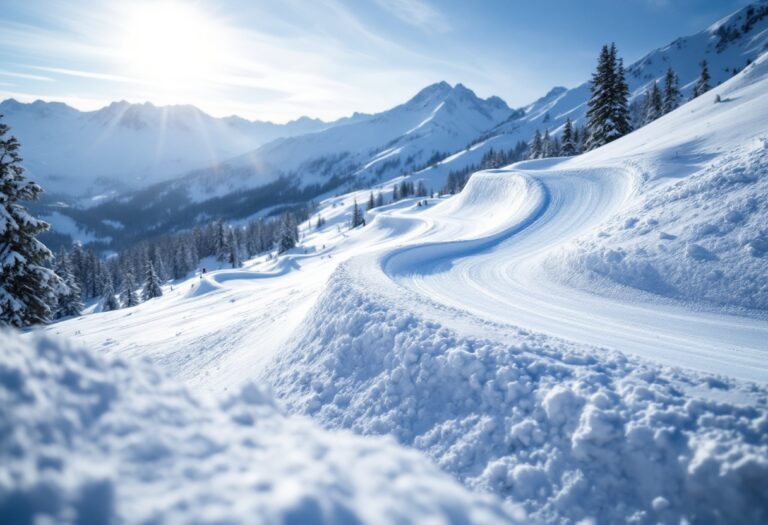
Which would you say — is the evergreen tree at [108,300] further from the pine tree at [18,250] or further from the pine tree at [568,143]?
the pine tree at [568,143]

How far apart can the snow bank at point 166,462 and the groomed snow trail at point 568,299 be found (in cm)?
613

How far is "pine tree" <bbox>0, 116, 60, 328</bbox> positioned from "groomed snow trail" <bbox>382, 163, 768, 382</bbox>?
14228 mm

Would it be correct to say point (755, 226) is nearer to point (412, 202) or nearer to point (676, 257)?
point (676, 257)

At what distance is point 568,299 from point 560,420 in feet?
20.3

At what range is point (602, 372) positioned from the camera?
591cm

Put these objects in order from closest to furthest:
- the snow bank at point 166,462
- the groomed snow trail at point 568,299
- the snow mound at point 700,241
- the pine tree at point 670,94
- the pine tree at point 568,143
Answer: the snow bank at point 166,462
the groomed snow trail at point 568,299
the snow mound at point 700,241
the pine tree at point 568,143
the pine tree at point 670,94

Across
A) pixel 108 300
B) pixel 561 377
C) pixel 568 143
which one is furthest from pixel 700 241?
pixel 108 300

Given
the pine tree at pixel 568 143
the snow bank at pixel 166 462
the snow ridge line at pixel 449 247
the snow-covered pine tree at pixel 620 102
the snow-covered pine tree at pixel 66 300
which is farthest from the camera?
the pine tree at pixel 568 143

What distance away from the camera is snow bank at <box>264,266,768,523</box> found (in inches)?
170

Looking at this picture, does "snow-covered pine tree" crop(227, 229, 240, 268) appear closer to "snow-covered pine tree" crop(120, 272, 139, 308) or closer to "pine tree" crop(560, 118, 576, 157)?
"snow-covered pine tree" crop(120, 272, 139, 308)

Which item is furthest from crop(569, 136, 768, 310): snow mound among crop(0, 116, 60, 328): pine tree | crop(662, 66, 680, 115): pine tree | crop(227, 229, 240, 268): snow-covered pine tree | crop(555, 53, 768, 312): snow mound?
crop(227, 229, 240, 268): snow-covered pine tree

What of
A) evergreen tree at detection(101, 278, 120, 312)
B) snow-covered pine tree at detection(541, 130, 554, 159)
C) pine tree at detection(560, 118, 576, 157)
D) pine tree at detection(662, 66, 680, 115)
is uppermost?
pine tree at detection(662, 66, 680, 115)

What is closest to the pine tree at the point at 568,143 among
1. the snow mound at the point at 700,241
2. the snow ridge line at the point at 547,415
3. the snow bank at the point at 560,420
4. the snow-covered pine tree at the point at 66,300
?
the snow mound at the point at 700,241

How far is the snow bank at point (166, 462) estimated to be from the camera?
238 centimetres
